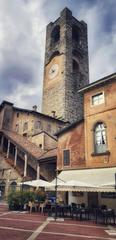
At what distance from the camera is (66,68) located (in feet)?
141

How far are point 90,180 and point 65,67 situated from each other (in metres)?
31.7

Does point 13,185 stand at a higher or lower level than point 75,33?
lower

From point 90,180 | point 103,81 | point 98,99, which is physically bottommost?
point 90,180

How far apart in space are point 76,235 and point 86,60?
45.1 metres

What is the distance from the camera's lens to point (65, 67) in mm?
42844

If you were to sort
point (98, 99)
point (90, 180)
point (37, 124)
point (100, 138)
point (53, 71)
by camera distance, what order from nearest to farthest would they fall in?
1. point (90, 180)
2. point (100, 138)
3. point (98, 99)
4. point (37, 124)
5. point (53, 71)

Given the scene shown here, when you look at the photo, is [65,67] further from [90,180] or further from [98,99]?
[90,180]

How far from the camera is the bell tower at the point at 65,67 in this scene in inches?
1626

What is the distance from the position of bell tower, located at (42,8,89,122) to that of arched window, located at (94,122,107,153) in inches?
859

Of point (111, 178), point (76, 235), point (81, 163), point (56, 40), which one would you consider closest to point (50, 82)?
point (56, 40)

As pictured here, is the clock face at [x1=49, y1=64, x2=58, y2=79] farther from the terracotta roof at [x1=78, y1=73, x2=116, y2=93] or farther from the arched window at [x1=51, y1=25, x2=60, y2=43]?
the terracotta roof at [x1=78, y1=73, x2=116, y2=93]

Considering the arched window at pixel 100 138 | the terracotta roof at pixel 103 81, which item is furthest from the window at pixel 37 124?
the arched window at pixel 100 138

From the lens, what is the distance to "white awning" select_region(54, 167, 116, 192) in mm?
12289

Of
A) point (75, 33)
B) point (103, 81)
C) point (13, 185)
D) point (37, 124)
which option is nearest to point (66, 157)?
point (103, 81)
